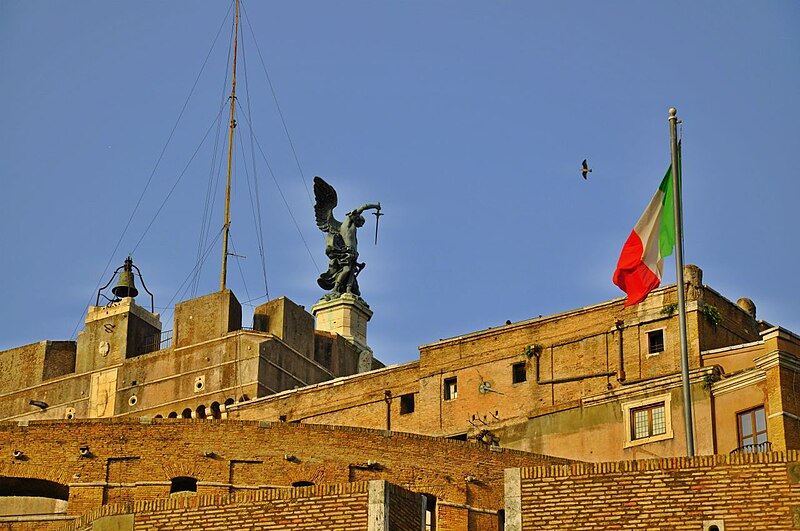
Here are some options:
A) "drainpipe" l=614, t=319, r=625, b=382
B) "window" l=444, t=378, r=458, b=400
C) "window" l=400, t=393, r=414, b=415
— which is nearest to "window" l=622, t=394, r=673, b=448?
"drainpipe" l=614, t=319, r=625, b=382

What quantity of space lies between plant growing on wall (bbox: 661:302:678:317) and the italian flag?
58.0 ft

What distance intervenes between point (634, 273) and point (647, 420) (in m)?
15.9

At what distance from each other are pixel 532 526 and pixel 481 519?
16491 mm

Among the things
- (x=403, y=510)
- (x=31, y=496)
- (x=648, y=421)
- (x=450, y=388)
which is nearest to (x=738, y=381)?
(x=648, y=421)

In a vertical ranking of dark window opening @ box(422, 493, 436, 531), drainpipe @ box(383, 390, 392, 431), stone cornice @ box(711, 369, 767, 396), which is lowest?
dark window opening @ box(422, 493, 436, 531)

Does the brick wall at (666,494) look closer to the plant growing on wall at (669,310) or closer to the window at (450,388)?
the plant growing on wall at (669,310)

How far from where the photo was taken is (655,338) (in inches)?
2443

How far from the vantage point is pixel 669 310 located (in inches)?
2425

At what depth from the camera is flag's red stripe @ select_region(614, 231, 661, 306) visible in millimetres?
43750

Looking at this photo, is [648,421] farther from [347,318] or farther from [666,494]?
[347,318]

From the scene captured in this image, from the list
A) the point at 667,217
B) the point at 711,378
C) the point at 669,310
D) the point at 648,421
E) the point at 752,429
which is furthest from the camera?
the point at 669,310

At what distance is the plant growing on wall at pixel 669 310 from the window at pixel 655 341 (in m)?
0.63

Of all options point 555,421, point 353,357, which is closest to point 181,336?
point 353,357

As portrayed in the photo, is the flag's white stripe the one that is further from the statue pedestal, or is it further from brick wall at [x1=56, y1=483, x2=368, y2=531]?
the statue pedestal
